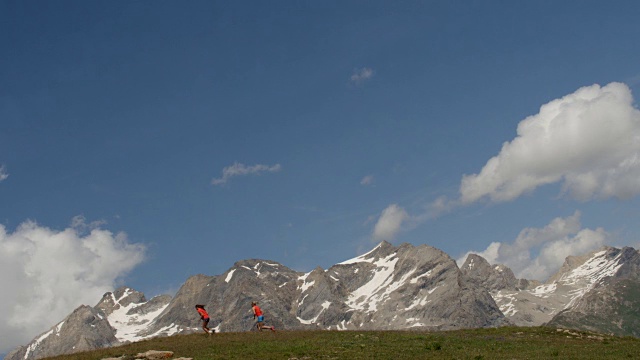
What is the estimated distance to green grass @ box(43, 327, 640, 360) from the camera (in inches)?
1706

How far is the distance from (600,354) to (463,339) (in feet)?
39.4

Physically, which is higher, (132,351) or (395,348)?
(132,351)

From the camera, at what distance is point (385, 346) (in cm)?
4772

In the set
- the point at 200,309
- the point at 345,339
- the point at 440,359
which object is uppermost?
the point at 200,309

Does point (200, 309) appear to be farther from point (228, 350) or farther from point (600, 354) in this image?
point (600, 354)

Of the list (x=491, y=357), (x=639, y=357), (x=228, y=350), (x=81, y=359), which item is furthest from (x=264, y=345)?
(x=639, y=357)

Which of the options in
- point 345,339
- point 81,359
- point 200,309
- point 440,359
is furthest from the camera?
point 200,309

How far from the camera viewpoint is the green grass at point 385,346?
4334 cm

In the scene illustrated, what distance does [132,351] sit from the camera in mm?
46812

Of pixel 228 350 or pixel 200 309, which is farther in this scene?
pixel 200 309

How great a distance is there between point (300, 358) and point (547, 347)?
62.9 feet

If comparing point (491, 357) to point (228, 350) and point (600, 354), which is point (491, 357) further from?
point (228, 350)

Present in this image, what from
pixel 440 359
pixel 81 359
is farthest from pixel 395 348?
pixel 81 359

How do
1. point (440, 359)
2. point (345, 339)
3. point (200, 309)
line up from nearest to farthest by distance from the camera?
point (440, 359)
point (345, 339)
point (200, 309)
